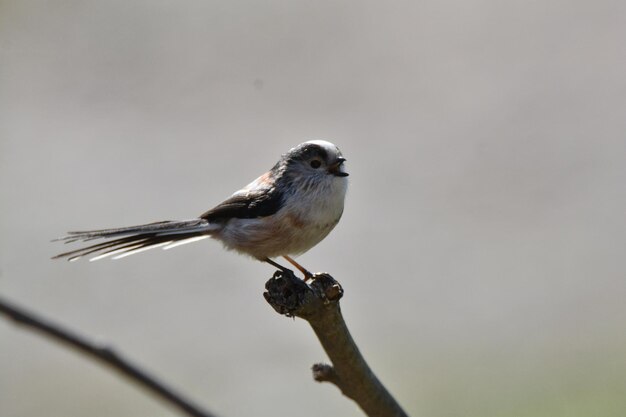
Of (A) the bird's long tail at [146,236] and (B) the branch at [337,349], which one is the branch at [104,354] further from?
(A) the bird's long tail at [146,236]

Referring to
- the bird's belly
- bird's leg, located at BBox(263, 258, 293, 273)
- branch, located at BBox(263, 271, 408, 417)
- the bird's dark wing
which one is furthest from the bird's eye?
branch, located at BBox(263, 271, 408, 417)

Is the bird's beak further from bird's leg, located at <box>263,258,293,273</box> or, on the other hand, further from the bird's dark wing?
bird's leg, located at <box>263,258,293,273</box>

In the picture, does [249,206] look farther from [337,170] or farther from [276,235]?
[337,170]

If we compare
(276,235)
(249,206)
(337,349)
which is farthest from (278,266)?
(337,349)

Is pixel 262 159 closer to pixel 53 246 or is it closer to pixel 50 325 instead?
pixel 53 246

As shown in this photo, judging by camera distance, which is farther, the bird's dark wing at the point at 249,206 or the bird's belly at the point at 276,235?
the bird's dark wing at the point at 249,206

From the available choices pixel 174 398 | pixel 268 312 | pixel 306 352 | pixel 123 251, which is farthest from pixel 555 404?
pixel 174 398

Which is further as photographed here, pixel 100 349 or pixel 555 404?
pixel 555 404

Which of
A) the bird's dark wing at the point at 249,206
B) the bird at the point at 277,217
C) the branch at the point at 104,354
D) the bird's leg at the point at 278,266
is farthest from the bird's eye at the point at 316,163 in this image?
the branch at the point at 104,354
